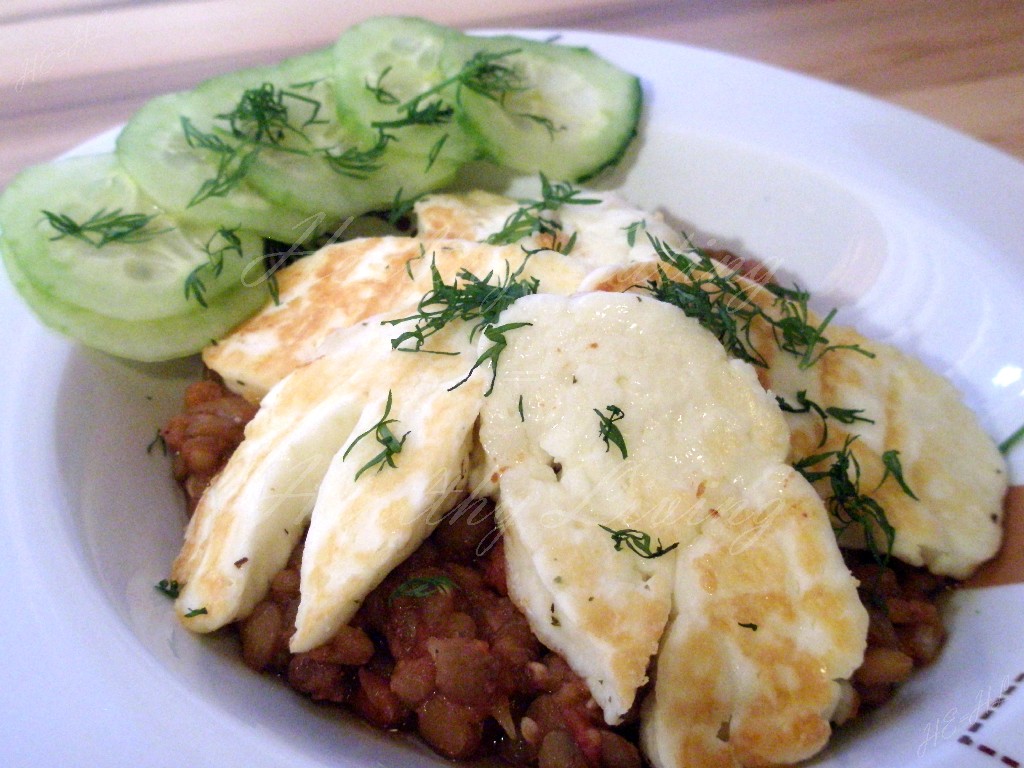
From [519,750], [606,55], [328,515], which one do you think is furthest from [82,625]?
[606,55]

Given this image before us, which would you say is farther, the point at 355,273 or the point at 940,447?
the point at 355,273

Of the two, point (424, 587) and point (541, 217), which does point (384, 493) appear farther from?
point (541, 217)

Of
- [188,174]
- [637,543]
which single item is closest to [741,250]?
[637,543]

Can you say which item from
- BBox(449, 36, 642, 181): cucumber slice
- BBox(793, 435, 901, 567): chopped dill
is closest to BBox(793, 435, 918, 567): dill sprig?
BBox(793, 435, 901, 567): chopped dill

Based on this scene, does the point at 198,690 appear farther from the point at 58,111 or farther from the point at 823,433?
the point at 58,111

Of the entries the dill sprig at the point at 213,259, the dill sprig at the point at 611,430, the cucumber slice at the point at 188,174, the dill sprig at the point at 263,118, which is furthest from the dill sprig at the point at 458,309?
the dill sprig at the point at 263,118

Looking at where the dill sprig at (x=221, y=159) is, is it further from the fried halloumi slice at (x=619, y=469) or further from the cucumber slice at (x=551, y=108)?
the fried halloumi slice at (x=619, y=469)

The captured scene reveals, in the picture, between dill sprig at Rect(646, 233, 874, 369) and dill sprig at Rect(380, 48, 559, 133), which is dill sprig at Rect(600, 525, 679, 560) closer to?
dill sprig at Rect(646, 233, 874, 369)
